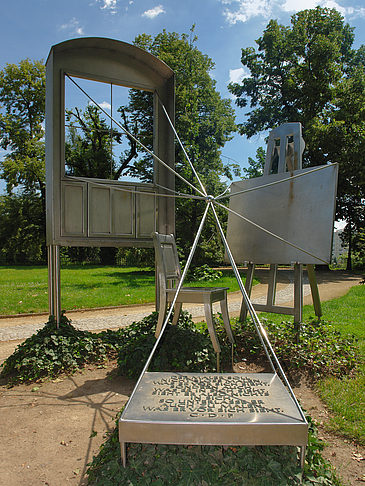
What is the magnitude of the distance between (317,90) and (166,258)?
17566mm

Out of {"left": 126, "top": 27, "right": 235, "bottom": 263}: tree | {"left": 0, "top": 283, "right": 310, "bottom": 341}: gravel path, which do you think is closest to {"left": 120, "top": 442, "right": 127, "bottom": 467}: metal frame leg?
{"left": 0, "top": 283, "right": 310, "bottom": 341}: gravel path

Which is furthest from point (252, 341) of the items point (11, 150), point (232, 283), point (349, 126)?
point (11, 150)

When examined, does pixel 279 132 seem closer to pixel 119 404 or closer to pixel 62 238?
pixel 62 238

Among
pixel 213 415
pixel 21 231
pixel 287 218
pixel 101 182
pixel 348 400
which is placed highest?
pixel 101 182

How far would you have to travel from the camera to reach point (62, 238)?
5156 mm

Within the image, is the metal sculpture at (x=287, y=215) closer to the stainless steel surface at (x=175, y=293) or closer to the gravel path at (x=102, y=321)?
the stainless steel surface at (x=175, y=293)

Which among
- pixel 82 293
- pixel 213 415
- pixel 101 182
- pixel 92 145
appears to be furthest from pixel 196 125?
pixel 213 415

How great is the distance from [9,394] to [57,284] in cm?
159

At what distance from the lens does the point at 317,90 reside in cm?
1916

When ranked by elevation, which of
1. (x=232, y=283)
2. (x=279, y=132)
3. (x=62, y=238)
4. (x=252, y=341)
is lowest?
(x=232, y=283)

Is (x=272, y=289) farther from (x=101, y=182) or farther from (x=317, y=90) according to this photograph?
(x=317, y=90)

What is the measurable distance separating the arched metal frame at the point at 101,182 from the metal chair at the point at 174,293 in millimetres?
967

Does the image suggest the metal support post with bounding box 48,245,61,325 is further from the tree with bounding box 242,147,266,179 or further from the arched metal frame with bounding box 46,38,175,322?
the tree with bounding box 242,147,266,179

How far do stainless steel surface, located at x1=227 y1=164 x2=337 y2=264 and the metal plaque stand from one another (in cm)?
234
